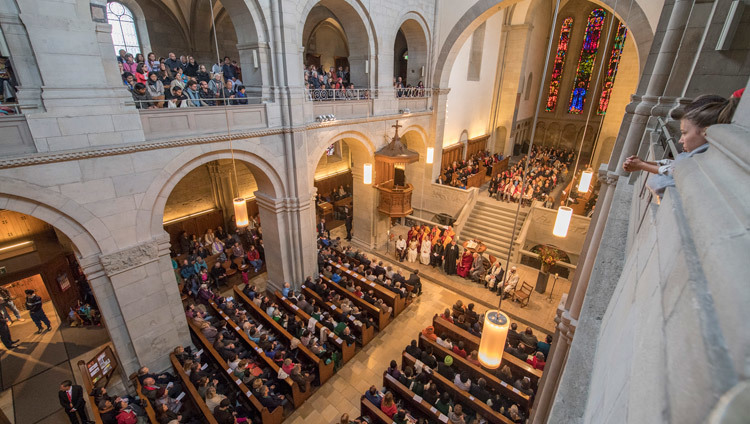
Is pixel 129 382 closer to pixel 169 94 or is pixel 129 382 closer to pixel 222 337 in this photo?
pixel 222 337

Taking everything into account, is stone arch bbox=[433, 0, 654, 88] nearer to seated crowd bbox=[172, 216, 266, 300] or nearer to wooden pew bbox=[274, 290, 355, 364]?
seated crowd bbox=[172, 216, 266, 300]

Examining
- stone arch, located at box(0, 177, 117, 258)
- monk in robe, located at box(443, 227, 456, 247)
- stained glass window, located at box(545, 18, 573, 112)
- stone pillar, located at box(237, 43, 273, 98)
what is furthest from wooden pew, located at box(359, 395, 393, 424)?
stained glass window, located at box(545, 18, 573, 112)

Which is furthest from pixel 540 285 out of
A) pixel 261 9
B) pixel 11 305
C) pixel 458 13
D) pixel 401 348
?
pixel 11 305

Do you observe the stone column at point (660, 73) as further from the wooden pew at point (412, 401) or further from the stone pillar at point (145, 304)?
the stone pillar at point (145, 304)

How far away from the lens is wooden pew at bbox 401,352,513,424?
6.52m

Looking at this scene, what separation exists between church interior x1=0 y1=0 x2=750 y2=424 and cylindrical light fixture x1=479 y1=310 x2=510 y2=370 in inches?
1.6

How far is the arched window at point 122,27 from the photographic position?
1143 centimetres

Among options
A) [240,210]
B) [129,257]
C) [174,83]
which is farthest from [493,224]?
[129,257]

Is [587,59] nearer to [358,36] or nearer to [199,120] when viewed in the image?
[358,36]

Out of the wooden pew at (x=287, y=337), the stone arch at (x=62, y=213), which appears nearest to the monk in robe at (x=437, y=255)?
the wooden pew at (x=287, y=337)

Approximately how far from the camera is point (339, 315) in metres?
9.38

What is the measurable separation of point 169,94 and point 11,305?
767 cm

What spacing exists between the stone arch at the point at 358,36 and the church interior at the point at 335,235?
8cm

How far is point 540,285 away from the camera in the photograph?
37.0 feet
